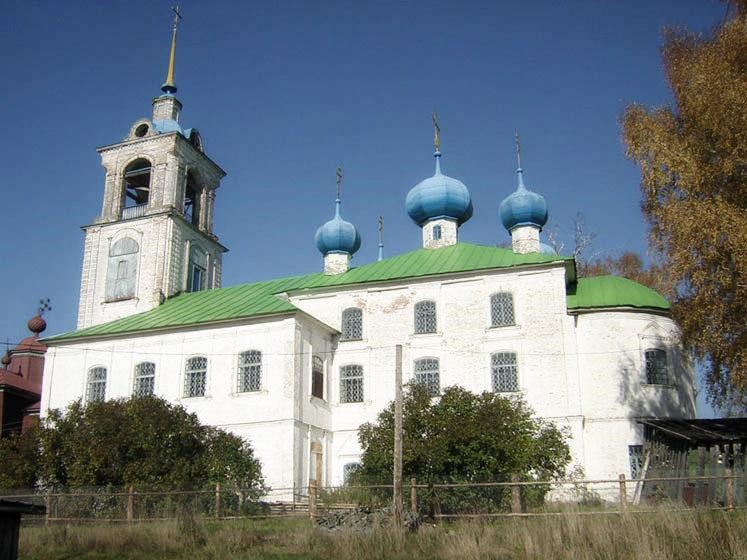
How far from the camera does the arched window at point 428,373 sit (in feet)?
84.8

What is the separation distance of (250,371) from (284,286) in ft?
15.9

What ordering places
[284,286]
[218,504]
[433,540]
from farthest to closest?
1. [284,286]
2. [218,504]
3. [433,540]

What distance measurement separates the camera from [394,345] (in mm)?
26703

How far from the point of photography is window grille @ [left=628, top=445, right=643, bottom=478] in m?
23.2

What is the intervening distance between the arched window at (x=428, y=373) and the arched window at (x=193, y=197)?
13664 millimetres

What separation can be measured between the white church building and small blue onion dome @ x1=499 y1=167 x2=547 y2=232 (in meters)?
0.05

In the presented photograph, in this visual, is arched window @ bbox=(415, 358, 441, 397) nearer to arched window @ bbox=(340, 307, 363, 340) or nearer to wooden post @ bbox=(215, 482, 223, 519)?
arched window @ bbox=(340, 307, 363, 340)

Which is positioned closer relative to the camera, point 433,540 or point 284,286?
point 433,540

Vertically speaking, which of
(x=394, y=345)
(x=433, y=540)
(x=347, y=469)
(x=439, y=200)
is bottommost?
(x=433, y=540)

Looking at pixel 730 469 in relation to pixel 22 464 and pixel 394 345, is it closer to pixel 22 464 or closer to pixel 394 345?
pixel 394 345

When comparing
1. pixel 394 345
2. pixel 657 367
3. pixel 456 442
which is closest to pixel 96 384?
pixel 394 345

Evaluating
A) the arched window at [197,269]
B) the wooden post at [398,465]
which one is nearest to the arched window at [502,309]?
the wooden post at [398,465]

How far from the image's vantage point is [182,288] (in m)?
32.6

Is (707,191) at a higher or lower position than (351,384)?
higher
